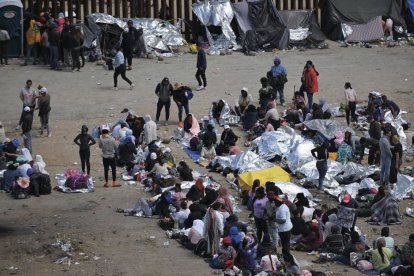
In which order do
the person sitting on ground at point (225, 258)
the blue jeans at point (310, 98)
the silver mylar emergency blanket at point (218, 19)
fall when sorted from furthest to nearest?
the silver mylar emergency blanket at point (218, 19), the blue jeans at point (310, 98), the person sitting on ground at point (225, 258)

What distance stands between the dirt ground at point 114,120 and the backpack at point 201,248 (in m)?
0.16

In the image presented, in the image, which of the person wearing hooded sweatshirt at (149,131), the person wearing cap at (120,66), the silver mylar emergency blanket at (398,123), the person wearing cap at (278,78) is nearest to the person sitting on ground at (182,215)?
the person wearing hooded sweatshirt at (149,131)

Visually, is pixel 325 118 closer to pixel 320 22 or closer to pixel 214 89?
pixel 214 89

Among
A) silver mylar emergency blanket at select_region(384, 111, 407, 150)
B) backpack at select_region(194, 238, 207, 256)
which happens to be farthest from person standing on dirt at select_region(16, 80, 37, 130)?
silver mylar emergency blanket at select_region(384, 111, 407, 150)

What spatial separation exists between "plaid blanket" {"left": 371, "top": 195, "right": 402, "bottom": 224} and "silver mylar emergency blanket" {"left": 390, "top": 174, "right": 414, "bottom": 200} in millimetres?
1522

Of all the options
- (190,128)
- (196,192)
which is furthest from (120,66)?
(196,192)

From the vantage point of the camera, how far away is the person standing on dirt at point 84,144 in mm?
24625

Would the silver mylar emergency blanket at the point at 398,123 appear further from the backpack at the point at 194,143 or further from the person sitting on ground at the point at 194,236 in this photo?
the person sitting on ground at the point at 194,236

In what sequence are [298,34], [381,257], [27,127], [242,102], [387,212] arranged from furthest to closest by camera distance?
1. [298,34]
2. [242,102]
3. [27,127]
4. [387,212]
5. [381,257]

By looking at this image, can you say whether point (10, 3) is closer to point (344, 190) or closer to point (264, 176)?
point (264, 176)

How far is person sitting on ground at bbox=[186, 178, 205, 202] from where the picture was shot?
22500 millimetres

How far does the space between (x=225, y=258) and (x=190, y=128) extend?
7.98 meters

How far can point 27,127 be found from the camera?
26109mm

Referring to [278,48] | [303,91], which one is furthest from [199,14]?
[303,91]
